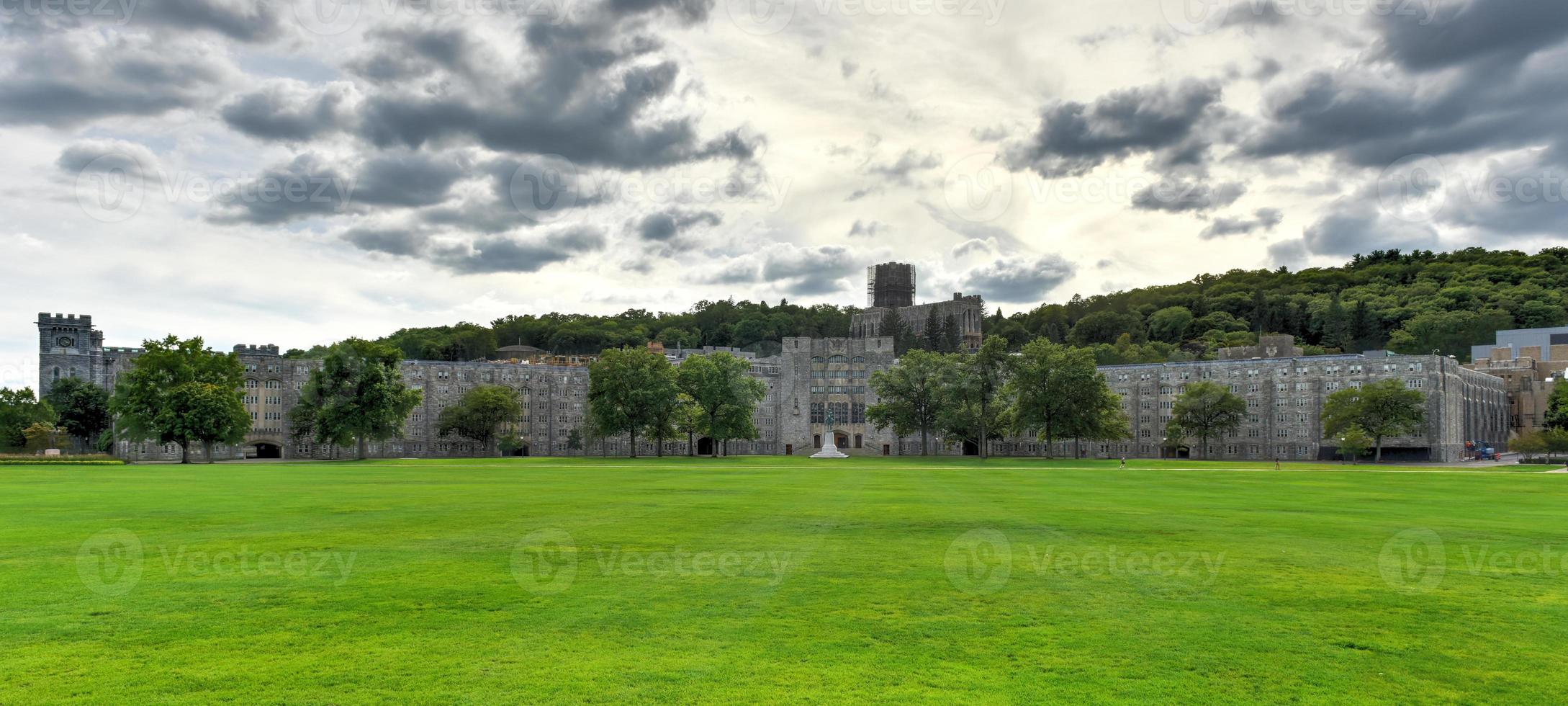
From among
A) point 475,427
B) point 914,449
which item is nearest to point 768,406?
point 914,449

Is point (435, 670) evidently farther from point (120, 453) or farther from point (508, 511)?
point (120, 453)

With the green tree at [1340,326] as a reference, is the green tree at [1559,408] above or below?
below

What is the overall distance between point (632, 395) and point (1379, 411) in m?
90.0

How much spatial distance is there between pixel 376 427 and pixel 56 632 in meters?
99.1

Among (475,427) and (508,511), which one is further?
(475,427)

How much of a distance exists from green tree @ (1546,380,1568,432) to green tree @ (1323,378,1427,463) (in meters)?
33.3

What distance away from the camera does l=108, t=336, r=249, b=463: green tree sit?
285 ft

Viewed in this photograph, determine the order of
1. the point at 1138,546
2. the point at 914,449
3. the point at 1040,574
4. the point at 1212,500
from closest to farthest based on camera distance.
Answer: the point at 1040,574, the point at 1138,546, the point at 1212,500, the point at 914,449

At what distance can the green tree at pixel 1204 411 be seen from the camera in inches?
5202

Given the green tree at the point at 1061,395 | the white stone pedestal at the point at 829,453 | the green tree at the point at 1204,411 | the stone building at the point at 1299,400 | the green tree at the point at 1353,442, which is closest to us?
the green tree at the point at 1061,395

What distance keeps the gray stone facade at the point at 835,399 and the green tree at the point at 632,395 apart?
35.9m

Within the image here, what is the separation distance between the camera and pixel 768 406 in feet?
572

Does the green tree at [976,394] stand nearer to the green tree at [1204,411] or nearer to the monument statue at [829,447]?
the monument statue at [829,447]

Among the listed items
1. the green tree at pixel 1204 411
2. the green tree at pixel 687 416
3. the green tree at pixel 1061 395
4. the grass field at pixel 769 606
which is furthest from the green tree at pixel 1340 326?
the grass field at pixel 769 606
